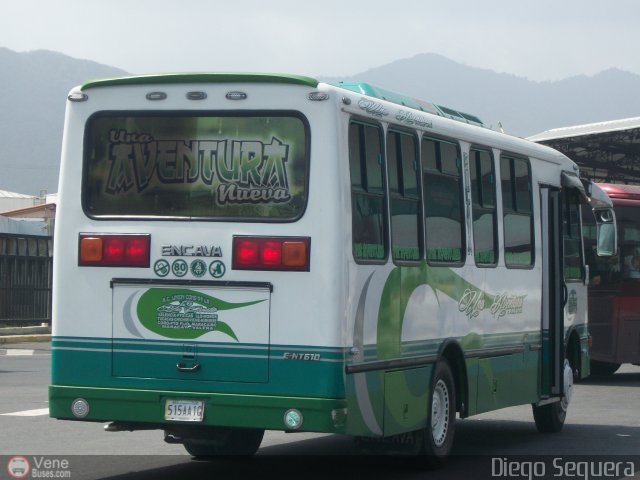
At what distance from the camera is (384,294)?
10.6m

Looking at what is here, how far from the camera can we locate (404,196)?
11.1 meters

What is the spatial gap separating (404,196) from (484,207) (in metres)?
1.95

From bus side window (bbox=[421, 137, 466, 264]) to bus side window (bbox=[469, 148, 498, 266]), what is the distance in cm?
36

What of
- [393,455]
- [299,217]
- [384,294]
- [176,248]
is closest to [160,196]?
[176,248]

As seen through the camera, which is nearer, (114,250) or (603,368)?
(114,250)

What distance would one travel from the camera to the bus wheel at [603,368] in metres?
23.4

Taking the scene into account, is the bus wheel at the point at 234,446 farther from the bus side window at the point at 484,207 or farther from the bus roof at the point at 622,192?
the bus roof at the point at 622,192

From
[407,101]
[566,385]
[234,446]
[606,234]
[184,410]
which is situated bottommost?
[234,446]

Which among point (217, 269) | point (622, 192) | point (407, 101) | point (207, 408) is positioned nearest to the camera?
point (207, 408)

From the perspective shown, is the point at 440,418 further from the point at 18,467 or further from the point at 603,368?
the point at 603,368

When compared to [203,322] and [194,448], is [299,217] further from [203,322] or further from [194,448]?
[194,448]

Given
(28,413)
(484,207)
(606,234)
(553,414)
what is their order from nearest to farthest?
(484,207)
(553,414)
(606,234)
(28,413)

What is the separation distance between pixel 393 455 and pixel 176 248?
3421 mm

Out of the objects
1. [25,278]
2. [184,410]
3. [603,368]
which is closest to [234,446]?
[184,410]
